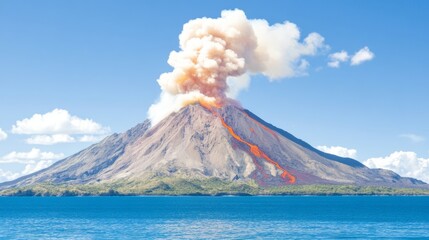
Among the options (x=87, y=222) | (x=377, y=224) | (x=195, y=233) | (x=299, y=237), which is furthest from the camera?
(x=87, y=222)

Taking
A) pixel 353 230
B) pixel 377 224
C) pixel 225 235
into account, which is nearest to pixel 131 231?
pixel 225 235

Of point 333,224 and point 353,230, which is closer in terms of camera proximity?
point 353,230

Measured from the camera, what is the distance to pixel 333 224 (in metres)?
122

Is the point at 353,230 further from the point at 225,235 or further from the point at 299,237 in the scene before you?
the point at 225,235

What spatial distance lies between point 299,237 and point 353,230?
Answer: 15.2 metres

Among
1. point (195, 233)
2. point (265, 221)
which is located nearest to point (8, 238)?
point (195, 233)

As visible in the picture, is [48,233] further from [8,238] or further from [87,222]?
[87,222]

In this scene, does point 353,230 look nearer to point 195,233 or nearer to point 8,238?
point 195,233

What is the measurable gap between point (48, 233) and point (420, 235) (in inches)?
2265

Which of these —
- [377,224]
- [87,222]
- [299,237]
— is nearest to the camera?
[299,237]

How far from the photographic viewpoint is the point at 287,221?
432ft

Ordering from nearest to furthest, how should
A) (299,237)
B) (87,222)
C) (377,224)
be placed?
1. (299,237)
2. (377,224)
3. (87,222)

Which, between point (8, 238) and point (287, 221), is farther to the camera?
point (287, 221)

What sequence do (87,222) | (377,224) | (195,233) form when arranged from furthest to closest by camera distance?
(87,222) → (377,224) → (195,233)
